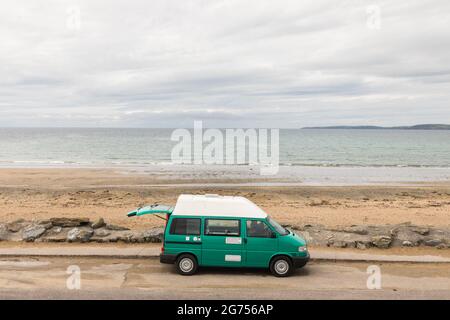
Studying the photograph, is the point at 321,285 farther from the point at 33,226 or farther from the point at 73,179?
the point at 73,179

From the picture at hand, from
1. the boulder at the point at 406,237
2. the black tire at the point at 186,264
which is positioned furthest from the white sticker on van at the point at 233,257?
the boulder at the point at 406,237

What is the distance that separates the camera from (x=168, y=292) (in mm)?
10820

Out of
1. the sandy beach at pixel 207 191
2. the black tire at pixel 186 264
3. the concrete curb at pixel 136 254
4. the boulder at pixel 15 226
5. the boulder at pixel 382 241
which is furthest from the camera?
the sandy beach at pixel 207 191

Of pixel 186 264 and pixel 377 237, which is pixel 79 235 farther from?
pixel 377 237

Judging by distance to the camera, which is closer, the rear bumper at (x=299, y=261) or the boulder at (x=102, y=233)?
the rear bumper at (x=299, y=261)

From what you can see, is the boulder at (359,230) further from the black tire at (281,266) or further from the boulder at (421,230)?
the black tire at (281,266)

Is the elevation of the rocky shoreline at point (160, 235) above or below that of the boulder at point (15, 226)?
below

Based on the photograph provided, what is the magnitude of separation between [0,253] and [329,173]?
134ft

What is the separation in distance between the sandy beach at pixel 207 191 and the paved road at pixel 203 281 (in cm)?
623

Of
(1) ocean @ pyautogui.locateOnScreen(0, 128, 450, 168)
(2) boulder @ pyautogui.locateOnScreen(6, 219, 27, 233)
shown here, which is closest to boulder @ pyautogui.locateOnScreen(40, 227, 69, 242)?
(2) boulder @ pyautogui.locateOnScreen(6, 219, 27, 233)

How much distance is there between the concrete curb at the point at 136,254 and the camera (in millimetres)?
14070

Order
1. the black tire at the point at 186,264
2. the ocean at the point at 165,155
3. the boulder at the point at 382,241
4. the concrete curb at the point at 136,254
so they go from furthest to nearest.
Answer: the ocean at the point at 165,155 < the boulder at the point at 382,241 < the concrete curb at the point at 136,254 < the black tire at the point at 186,264

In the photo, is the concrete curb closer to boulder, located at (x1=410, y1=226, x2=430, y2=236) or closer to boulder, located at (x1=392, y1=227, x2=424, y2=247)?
boulder, located at (x1=392, y1=227, x2=424, y2=247)

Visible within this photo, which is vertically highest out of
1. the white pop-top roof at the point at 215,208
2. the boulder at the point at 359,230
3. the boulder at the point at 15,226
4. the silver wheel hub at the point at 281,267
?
the white pop-top roof at the point at 215,208
